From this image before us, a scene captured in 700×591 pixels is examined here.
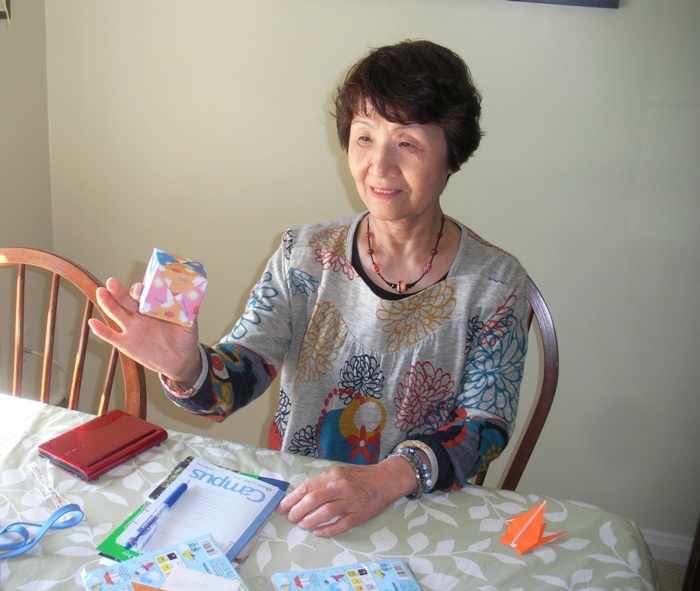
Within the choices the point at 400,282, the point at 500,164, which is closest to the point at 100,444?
the point at 400,282

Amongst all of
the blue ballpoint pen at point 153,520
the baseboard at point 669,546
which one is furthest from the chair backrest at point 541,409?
the baseboard at point 669,546

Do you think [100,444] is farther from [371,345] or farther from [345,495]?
[371,345]

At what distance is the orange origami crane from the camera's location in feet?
2.92

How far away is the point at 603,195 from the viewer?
1.90m

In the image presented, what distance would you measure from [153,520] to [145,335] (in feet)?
0.92

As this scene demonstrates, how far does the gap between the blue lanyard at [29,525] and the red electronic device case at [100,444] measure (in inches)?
3.5

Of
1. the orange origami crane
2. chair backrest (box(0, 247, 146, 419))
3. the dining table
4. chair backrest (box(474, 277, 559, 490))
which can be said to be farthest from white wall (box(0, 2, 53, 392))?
the orange origami crane

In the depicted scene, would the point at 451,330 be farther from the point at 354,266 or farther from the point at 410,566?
the point at 410,566

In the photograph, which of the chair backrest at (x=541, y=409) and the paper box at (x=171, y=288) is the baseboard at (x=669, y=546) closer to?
the chair backrest at (x=541, y=409)

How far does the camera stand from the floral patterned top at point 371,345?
123 centimetres

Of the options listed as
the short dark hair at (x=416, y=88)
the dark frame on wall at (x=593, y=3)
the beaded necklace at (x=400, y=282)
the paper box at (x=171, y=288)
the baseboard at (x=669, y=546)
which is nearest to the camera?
the paper box at (x=171, y=288)

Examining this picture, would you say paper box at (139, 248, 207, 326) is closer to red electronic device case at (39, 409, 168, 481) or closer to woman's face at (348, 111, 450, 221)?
red electronic device case at (39, 409, 168, 481)

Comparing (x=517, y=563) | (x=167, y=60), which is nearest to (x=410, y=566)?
(x=517, y=563)

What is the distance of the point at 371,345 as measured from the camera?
1262 mm
